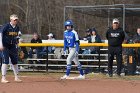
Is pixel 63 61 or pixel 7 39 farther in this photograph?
pixel 63 61

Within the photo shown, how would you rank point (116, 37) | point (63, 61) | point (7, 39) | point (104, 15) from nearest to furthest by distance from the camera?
point (7, 39) → point (116, 37) → point (63, 61) → point (104, 15)

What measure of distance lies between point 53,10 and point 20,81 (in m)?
25.5

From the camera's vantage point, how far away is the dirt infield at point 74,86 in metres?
13.4

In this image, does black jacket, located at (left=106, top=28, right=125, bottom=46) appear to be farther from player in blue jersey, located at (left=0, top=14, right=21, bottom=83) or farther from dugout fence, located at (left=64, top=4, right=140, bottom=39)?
dugout fence, located at (left=64, top=4, right=140, bottom=39)

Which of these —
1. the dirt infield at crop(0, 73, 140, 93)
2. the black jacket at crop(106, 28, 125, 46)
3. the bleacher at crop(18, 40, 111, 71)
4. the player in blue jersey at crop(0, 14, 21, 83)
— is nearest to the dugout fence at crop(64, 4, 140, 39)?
the bleacher at crop(18, 40, 111, 71)

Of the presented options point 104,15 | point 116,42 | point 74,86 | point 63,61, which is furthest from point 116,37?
point 104,15

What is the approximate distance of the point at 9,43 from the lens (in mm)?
15469

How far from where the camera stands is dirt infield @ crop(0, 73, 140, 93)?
44.0ft

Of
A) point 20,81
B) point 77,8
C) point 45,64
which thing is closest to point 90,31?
point 45,64

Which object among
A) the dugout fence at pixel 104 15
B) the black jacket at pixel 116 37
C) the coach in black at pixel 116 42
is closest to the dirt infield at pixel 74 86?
the coach in black at pixel 116 42

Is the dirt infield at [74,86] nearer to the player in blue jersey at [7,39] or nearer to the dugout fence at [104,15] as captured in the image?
the player in blue jersey at [7,39]

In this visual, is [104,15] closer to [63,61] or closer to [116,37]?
[63,61]

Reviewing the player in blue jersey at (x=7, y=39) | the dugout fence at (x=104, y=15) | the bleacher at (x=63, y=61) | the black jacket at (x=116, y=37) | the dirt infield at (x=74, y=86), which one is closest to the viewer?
the dirt infield at (x=74, y=86)

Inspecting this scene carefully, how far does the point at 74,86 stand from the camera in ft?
47.3
